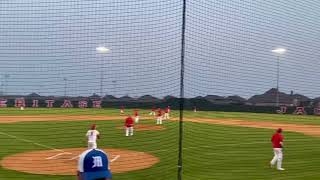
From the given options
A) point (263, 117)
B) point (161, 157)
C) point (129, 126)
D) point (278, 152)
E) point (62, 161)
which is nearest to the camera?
point (278, 152)

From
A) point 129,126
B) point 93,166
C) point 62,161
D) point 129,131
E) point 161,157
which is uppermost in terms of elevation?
point 93,166

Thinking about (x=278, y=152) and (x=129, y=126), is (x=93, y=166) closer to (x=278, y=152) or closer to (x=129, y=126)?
(x=278, y=152)

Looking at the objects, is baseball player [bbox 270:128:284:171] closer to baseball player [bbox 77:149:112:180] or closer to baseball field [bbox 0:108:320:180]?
baseball field [bbox 0:108:320:180]

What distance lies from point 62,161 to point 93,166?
11666mm

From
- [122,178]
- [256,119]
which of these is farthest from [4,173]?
[256,119]

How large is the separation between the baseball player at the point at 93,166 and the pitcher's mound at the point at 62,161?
30.8 ft

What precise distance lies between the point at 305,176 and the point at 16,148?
11425 millimetres

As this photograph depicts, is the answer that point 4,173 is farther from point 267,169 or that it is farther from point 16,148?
point 267,169

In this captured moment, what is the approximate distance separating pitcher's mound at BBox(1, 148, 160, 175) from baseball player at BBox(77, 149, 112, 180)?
30.8 ft

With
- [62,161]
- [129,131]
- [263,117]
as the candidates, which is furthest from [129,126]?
[263,117]

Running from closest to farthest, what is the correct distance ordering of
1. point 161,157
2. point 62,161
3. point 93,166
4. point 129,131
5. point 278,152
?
point 93,166, point 278,152, point 62,161, point 161,157, point 129,131

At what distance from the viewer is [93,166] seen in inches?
123

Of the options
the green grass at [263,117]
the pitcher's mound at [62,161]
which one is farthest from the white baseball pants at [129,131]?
the green grass at [263,117]

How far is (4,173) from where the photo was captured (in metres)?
12.2
